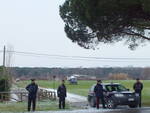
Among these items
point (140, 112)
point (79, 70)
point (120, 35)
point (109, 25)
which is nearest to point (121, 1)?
point (109, 25)

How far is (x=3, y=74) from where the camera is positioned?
5312cm

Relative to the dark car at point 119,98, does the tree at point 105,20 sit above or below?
above

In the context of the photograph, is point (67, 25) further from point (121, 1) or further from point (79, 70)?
point (79, 70)

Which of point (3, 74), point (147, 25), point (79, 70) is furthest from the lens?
point (79, 70)

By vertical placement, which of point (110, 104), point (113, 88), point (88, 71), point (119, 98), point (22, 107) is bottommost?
point (22, 107)

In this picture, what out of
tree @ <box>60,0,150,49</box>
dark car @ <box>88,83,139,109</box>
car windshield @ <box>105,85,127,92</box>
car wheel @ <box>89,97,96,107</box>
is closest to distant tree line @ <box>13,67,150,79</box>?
tree @ <box>60,0,150,49</box>

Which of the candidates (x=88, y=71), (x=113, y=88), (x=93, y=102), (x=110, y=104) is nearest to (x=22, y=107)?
(x=93, y=102)

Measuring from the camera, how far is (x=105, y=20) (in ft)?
106

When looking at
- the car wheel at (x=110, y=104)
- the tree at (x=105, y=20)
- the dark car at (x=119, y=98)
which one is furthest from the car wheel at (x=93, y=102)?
the tree at (x=105, y=20)

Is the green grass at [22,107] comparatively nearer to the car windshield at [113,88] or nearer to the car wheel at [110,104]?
the car windshield at [113,88]

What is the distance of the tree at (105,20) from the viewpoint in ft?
96.5

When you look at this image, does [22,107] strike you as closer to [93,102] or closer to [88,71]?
[93,102]

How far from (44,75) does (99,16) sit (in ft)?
242

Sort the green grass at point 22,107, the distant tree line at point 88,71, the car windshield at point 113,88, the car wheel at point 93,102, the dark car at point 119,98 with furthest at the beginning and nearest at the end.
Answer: the distant tree line at point 88,71
the car wheel at point 93,102
the car windshield at point 113,88
the dark car at point 119,98
the green grass at point 22,107
